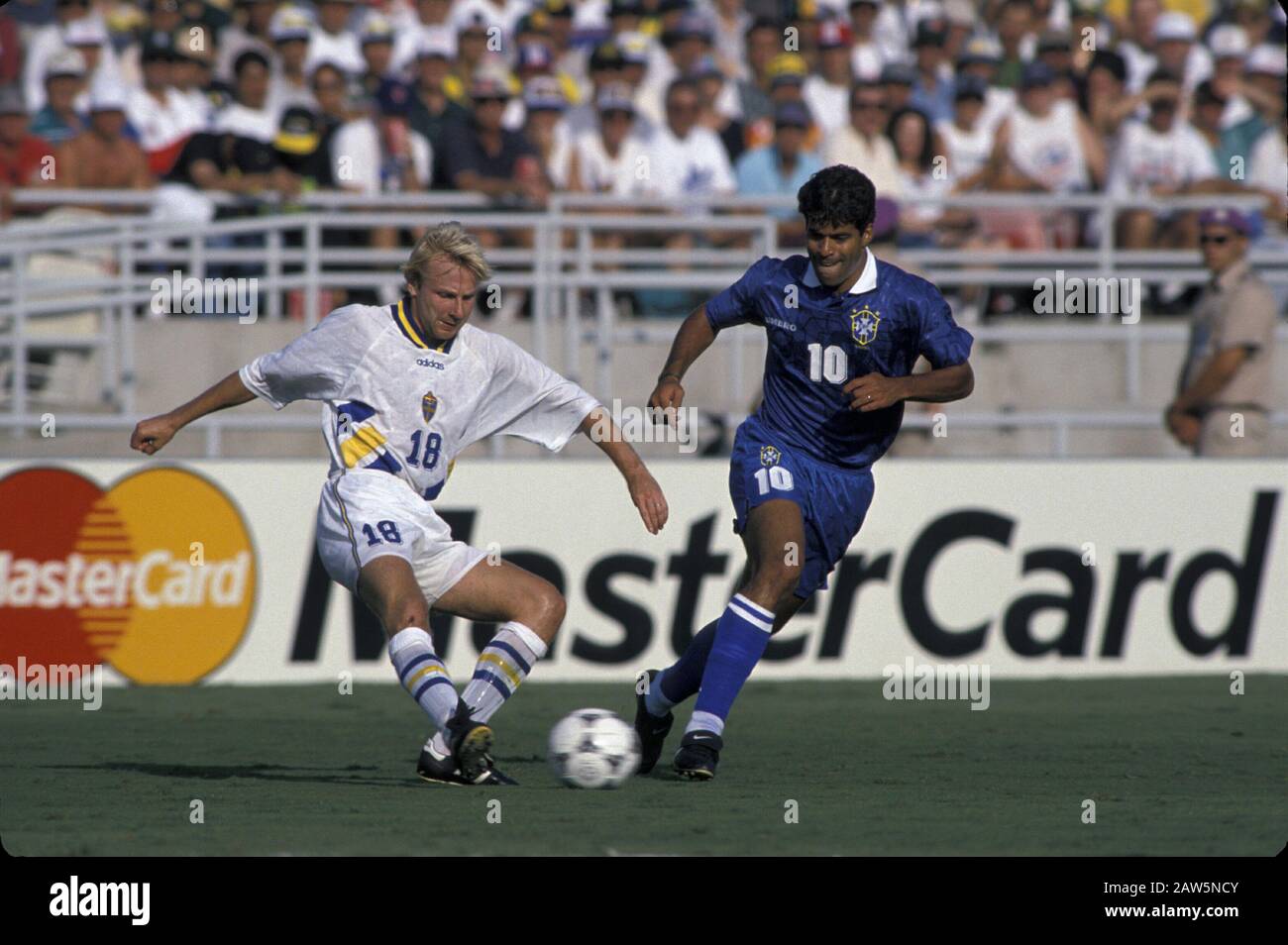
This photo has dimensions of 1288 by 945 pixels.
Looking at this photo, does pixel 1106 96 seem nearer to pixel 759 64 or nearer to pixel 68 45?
pixel 759 64

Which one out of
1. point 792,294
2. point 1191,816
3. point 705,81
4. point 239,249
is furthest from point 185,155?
point 1191,816

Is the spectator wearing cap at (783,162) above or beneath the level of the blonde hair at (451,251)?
above

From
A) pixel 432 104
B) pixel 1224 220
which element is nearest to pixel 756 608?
pixel 1224 220

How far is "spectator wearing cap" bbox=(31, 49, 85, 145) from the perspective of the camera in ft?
51.9

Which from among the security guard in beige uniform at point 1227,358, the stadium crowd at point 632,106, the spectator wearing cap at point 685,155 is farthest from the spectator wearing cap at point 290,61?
the security guard in beige uniform at point 1227,358

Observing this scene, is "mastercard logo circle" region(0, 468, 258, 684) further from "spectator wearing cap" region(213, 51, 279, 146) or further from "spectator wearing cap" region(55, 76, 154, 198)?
"spectator wearing cap" region(213, 51, 279, 146)

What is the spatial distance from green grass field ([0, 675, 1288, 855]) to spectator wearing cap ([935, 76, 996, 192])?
220 inches

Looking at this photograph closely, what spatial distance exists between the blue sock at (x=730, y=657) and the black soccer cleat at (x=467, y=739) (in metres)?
0.95

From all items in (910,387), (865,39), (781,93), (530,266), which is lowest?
(910,387)

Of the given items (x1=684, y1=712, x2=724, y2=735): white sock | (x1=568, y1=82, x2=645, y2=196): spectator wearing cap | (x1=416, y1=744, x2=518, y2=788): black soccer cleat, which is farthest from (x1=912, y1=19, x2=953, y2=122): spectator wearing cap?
(x1=416, y1=744, x2=518, y2=788): black soccer cleat

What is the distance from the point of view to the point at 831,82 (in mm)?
17625

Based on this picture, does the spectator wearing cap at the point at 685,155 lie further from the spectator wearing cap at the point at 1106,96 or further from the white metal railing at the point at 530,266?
the spectator wearing cap at the point at 1106,96

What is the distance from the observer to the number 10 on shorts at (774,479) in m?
8.51

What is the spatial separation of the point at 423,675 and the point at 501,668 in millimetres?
390
